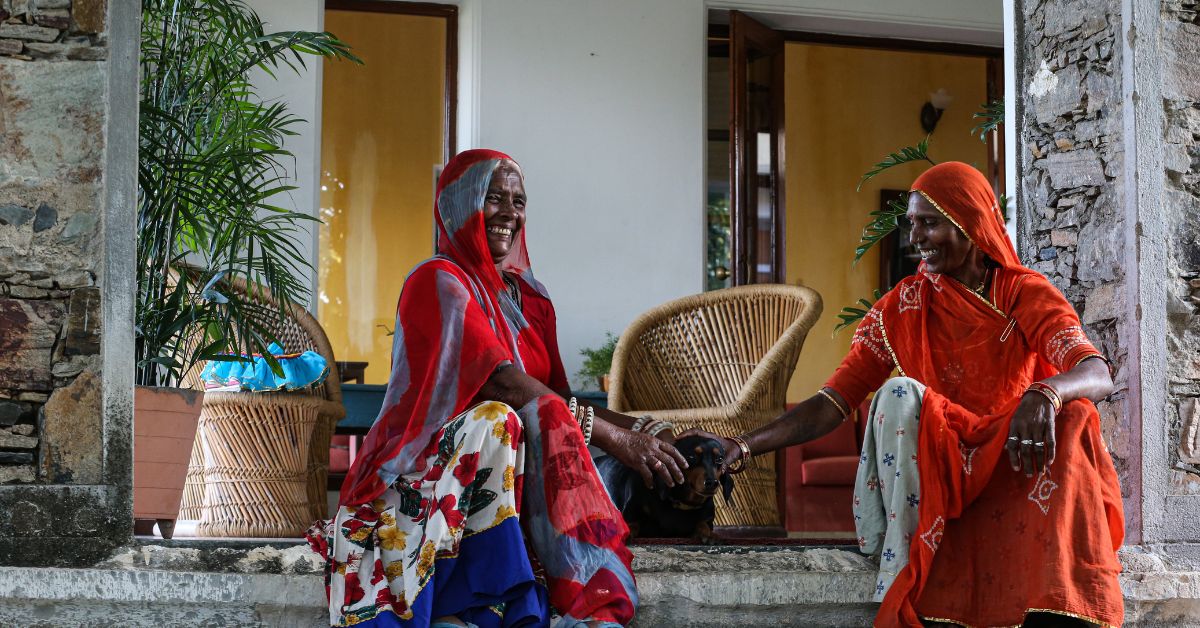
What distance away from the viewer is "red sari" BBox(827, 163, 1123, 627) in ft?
9.87

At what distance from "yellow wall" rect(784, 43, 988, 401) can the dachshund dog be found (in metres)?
5.49

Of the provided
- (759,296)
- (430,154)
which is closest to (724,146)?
(430,154)

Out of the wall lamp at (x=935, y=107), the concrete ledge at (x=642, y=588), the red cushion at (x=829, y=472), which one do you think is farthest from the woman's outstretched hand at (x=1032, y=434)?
the wall lamp at (x=935, y=107)

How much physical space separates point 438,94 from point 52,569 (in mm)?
5592

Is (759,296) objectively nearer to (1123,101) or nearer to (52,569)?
(1123,101)

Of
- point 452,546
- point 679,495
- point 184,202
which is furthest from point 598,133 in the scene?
point 452,546

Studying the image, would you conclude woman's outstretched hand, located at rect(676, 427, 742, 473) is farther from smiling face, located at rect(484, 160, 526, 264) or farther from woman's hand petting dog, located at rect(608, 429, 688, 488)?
smiling face, located at rect(484, 160, 526, 264)

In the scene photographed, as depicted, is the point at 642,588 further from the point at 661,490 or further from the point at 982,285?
the point at 982,285

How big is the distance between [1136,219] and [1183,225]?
163 millimetres

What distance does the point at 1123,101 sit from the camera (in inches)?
144

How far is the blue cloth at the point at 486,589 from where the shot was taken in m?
2.86

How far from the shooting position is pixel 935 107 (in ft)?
30.1

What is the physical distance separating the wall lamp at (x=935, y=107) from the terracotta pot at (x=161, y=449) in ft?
21.9

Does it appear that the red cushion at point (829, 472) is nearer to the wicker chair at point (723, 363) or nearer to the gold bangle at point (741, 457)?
the wicker chair at point (723, 363)
